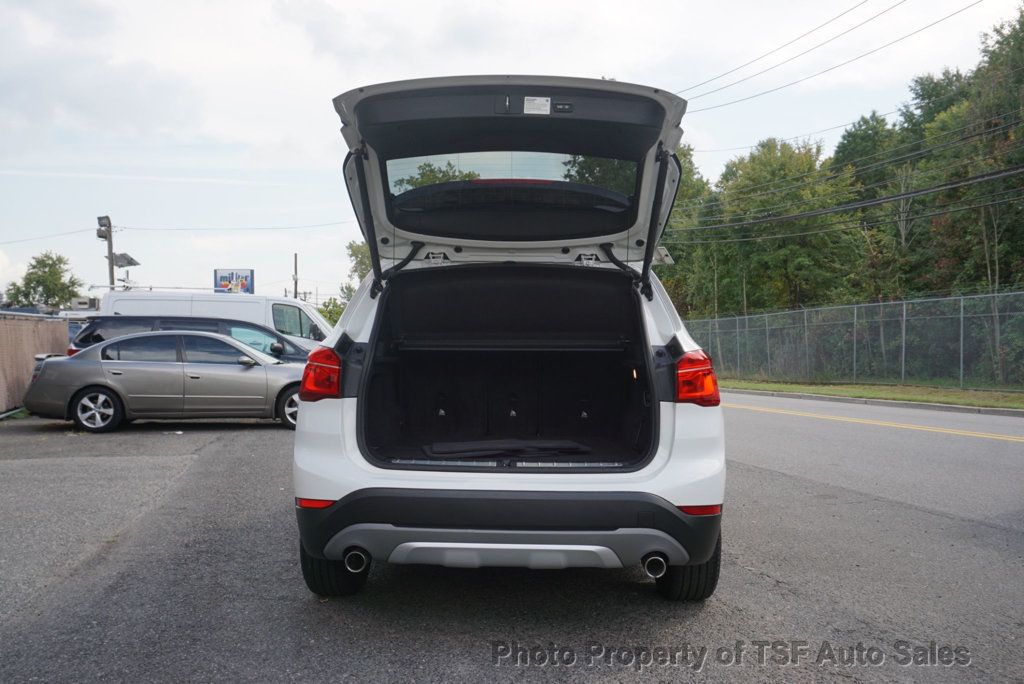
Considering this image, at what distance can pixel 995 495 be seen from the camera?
7199 mm

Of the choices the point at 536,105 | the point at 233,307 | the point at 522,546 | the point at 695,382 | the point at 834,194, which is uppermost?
the point at 834,194

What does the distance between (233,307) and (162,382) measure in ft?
22.6

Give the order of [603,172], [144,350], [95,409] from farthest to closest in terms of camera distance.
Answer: [144,350] → [95,409] → [603,172]

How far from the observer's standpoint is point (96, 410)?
1210cm

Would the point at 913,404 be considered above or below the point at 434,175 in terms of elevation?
below

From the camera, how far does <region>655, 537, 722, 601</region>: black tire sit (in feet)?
13.2

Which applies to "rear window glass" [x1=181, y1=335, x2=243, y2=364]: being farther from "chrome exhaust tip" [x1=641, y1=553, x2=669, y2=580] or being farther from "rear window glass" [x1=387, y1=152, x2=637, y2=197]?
"chrome exhaust tip" [x1=641, y1=553, x2=669, y2=580]

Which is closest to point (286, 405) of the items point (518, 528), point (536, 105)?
point (518, 528)

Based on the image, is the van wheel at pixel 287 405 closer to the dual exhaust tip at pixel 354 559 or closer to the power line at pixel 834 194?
the dual exhaust tip at pixel 354 559

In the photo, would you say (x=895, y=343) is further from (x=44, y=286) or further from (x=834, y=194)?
(x=44, y=286)

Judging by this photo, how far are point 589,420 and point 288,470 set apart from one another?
160 inches

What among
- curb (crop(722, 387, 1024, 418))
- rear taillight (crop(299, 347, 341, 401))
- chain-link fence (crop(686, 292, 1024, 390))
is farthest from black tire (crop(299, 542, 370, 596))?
chain-link fence (crop(686, 292, 1024, 390))

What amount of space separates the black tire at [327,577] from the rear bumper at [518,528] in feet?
1.68

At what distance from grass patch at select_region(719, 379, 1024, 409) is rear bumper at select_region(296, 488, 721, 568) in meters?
17.6
